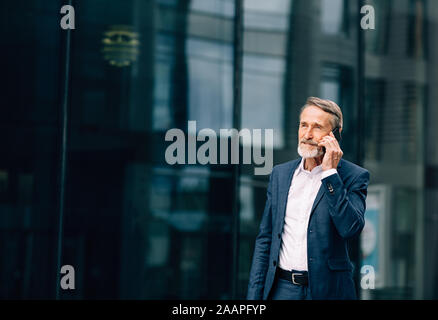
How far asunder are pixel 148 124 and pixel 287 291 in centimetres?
389

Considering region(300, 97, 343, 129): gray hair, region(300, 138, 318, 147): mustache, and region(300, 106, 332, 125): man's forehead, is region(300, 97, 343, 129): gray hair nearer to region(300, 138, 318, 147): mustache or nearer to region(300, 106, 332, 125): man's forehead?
region(300, 106, 332, 125): man's forehead

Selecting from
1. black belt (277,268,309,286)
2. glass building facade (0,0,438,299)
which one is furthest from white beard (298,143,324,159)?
glass building facade (0,0,438,299)

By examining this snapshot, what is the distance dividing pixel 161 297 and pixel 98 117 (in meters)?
2.04

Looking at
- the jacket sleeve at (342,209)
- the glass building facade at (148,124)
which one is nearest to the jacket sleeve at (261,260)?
the jacket sleeve at (342,209)

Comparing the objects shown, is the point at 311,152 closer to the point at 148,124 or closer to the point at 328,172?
the point at 328,172

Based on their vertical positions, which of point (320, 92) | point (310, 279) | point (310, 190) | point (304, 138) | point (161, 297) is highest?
point (320, 92)

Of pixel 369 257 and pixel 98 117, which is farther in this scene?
pixel 369 257

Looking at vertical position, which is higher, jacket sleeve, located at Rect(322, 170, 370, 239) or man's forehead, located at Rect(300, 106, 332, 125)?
man's forehead, located at Rect(300, 106, 332, 125)

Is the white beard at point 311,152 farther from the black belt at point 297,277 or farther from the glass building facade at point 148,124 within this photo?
the glass building facade at point 148,124

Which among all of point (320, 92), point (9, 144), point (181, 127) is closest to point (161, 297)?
point (181, 127)

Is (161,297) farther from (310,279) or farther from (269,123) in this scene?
(310,279)

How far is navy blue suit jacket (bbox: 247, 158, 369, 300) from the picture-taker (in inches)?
127

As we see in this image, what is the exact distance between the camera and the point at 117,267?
22.3 ft

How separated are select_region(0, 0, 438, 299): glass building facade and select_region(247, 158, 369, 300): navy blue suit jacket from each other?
3355 millimetres
